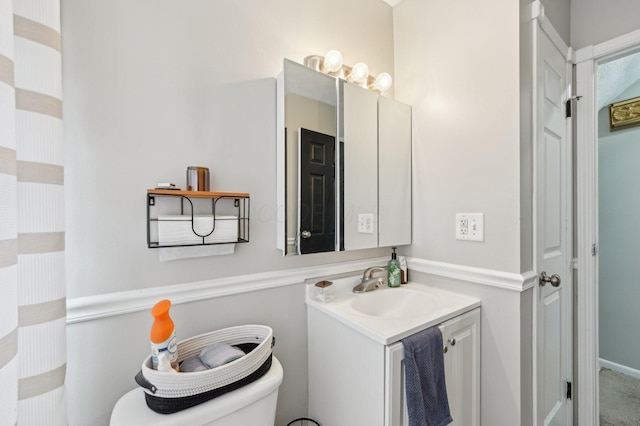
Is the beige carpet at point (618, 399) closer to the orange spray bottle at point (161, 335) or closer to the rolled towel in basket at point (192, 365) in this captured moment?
the rolled towel in basket at point (192, 365)

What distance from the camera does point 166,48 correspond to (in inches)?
39.1

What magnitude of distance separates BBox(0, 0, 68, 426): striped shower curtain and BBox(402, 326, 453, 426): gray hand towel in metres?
0.95

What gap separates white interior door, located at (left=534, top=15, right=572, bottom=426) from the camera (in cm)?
130

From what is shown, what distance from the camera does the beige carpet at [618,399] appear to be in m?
1.72

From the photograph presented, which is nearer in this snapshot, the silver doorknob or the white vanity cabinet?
the white vanity cabinet

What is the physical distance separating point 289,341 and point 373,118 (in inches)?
46.5

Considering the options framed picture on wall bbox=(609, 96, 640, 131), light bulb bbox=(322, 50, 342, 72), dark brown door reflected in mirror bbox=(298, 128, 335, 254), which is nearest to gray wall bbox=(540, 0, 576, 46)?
light bulb bbox=(322, 50, 342, 72)

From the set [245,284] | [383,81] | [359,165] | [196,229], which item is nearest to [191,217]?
[196,229]

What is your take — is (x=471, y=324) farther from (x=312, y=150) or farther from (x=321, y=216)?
(x=312, y=150)

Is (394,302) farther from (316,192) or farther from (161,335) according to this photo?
(161,335)

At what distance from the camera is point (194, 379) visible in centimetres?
77

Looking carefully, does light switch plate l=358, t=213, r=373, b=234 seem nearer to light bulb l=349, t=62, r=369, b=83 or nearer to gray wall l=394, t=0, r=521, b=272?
gray wall l=394, t=0, r=521, b=272

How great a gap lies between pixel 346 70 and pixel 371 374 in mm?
1409

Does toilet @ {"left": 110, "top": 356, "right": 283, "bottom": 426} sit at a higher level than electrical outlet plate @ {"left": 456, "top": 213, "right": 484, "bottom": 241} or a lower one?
lower
